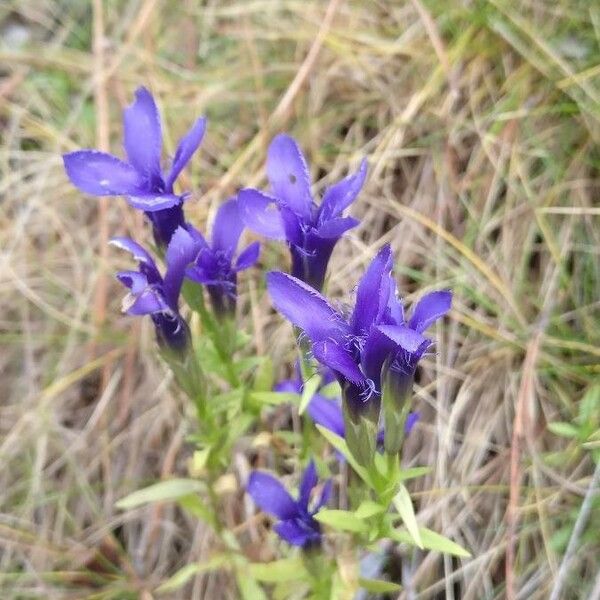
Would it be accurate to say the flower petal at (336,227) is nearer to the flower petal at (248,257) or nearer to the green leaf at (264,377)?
the flower petal at (248,257)

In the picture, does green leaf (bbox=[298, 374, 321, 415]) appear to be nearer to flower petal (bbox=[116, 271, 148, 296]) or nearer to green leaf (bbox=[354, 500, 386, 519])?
green leaf (bbox=[354, 500, 386, 519])

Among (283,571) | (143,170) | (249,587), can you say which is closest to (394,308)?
(143,170)

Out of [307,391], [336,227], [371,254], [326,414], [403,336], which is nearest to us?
[403,336]

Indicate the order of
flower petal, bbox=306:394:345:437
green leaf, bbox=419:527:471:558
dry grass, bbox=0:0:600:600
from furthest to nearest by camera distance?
dry grass, bbox=0:0:600:600, flower petal, bbox=306:394:345:437, green leaf, bbox=419:527:471:558

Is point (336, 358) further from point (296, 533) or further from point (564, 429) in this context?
point (564, 429)

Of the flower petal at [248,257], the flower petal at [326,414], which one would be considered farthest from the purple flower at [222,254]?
the flower petal at [326,414]

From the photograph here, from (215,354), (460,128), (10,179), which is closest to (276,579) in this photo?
(215,354)

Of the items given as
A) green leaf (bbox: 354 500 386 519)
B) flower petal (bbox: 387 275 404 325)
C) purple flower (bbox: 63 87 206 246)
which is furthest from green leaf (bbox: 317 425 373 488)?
purple flower (bbox: 63 87 206 246)
